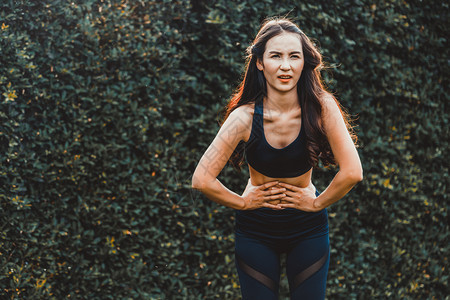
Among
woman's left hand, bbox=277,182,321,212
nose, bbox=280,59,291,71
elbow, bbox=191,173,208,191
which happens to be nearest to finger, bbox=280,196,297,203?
woman's left hand, bbox=277,182,321,212

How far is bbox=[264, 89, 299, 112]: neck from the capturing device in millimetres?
2889

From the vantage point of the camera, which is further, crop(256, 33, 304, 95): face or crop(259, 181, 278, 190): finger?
crop(259, 181, 278, 190): finger

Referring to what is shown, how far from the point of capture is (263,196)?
291 centimetres

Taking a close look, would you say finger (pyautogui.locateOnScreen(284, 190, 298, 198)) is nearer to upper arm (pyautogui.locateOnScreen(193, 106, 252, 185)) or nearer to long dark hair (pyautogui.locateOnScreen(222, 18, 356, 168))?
long dark hair (pyautogui.locateOnScreen(222, 18, 356, 168))

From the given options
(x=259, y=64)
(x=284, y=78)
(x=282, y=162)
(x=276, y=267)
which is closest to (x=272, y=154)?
(x=282, y=162)

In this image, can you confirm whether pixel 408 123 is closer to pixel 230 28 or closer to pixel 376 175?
pixel 376 175

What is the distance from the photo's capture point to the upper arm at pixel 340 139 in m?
2.74

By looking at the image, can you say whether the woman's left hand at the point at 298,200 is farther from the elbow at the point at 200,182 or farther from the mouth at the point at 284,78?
Result: the mouth at the point at 284,78

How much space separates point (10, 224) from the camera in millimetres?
3861

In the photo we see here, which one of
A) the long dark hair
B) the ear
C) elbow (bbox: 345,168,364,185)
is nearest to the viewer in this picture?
elbow (bbox: 345,168,364,185)

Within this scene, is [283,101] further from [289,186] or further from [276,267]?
[276,267]

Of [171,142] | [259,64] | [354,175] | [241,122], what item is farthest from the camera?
[171,142]

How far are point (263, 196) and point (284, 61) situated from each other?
731mm

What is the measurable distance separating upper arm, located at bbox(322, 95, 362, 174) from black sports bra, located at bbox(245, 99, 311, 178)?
5.7 inches
